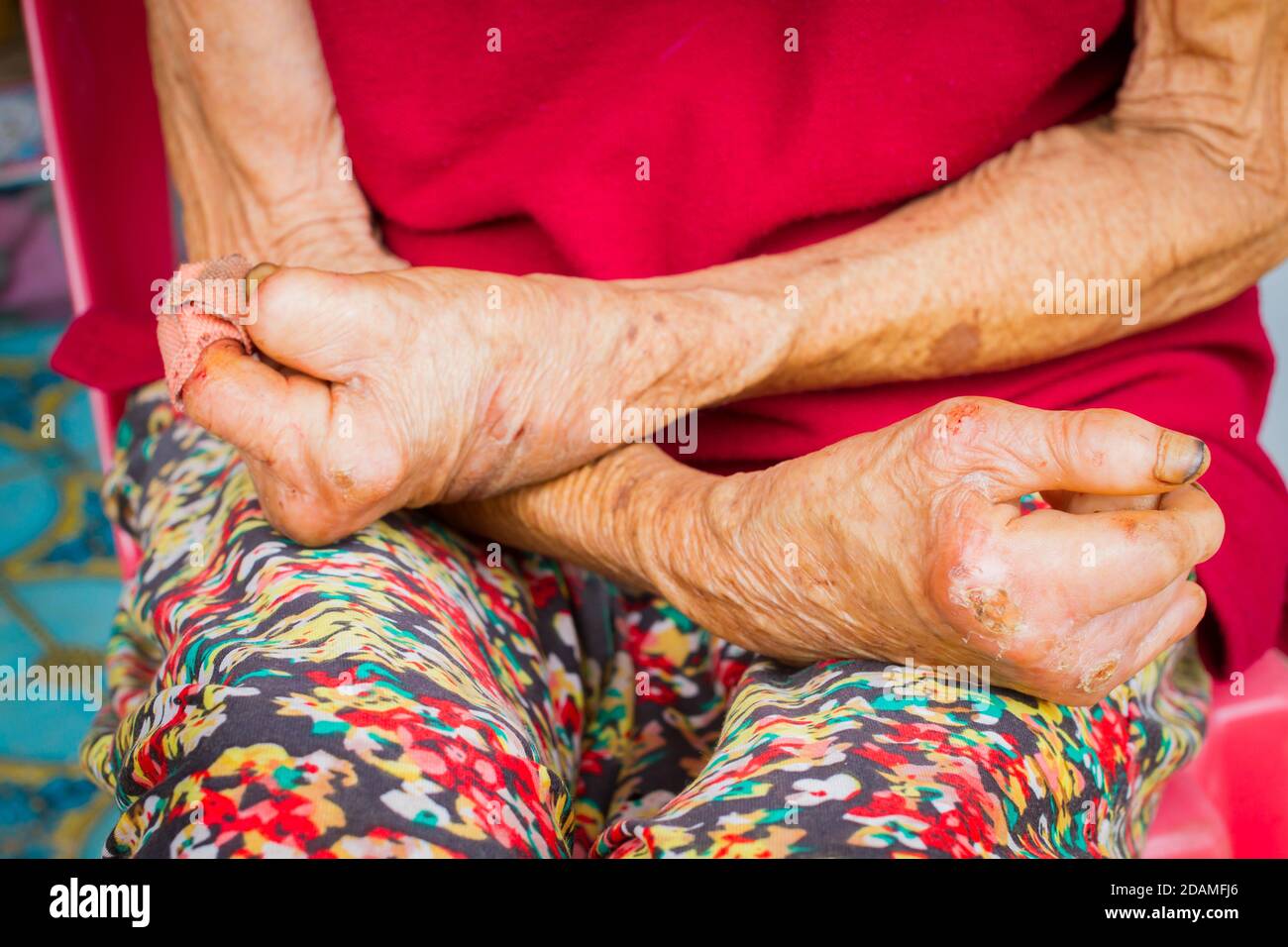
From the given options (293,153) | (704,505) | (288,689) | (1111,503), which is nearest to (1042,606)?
(1111,503)

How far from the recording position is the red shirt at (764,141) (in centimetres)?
88

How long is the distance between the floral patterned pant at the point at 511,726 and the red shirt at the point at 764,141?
167 millimetres

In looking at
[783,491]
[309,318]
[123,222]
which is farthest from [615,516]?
[123,222]

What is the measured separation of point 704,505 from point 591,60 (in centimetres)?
36

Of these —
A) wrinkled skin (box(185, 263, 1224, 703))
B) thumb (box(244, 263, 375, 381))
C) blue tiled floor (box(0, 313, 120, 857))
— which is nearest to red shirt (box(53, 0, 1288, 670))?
wrinkled skin (box(185, 263, 1224, 703))

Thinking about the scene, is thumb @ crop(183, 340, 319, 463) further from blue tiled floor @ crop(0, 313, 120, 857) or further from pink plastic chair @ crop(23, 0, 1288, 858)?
blue tiled floor @ crop(0, 313, 120, 857)

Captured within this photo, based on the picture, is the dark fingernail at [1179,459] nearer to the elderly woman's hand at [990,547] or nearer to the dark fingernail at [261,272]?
the elderly woman's hand at [990,547]

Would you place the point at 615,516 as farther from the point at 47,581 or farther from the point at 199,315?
the point at 47,581

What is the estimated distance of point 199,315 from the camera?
71 centimetres

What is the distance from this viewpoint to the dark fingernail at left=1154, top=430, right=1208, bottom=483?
1.89ft

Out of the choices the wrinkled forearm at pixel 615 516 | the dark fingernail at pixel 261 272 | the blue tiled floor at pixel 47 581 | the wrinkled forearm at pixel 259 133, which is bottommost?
the blue tiled floor at pixel 47 581

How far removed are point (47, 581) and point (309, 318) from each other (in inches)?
43.7

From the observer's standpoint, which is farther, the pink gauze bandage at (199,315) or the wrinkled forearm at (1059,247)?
the wrinkled forearm at (1059,247)

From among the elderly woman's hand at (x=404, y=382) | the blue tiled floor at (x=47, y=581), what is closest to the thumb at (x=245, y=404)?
the elderly woman's hand at (x=404, y=382)
